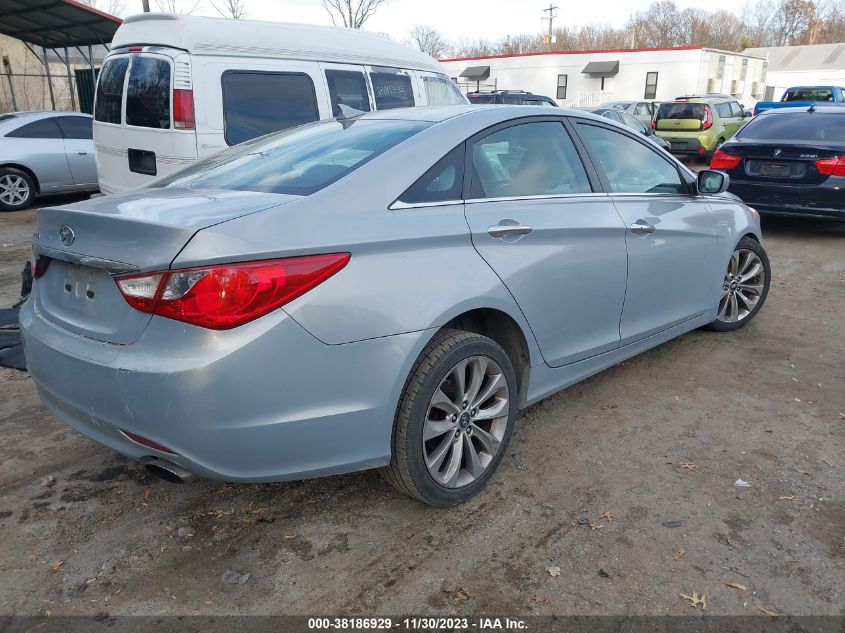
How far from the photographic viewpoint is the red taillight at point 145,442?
227cm

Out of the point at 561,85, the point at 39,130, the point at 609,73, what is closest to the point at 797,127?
the point at 39,130

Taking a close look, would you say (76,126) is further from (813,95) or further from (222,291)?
(813,95)

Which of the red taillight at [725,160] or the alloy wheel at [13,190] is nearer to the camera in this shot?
the red taillight at [725,160]

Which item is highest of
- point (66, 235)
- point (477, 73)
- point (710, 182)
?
point (477, 73)

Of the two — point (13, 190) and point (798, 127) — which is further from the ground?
point (798, 127)

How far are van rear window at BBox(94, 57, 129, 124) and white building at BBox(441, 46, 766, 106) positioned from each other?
32.9 metres

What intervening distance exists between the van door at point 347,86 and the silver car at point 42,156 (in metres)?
5.67

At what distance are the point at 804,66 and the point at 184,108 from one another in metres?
63.3

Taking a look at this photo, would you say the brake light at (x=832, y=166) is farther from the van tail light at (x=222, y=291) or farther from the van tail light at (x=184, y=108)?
the van tail light at (x=222, y=291)

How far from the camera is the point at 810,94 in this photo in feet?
74.4

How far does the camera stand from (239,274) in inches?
85.5

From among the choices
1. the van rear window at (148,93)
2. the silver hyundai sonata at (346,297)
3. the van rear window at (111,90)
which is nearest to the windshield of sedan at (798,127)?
the silver hyundai sonata at (346,297)

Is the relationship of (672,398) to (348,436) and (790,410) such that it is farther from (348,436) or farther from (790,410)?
→ (348,436)

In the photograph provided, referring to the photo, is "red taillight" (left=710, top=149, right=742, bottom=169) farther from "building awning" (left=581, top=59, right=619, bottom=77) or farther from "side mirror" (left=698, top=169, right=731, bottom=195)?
"building awning" (left=581, top=59, right=619, bottom=77)
